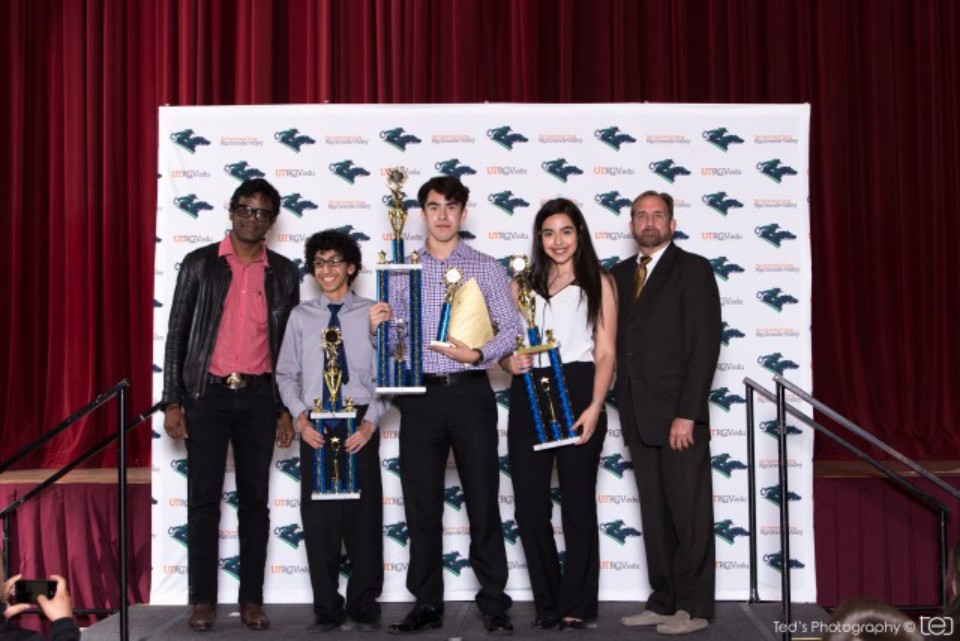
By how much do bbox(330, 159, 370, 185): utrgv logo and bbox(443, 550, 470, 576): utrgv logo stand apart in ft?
5.39

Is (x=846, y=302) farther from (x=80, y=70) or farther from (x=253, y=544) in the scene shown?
(x=80, y=70)

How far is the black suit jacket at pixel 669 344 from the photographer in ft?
13.4

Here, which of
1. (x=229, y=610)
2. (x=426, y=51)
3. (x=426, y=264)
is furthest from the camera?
(x=426, y=51)

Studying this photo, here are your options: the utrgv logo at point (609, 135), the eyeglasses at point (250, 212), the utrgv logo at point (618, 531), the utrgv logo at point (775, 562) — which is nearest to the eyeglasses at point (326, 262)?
the eyeglasses at point (250, 212)

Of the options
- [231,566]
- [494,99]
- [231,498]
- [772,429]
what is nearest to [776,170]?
[772,429]

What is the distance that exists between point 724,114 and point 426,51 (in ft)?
6.97

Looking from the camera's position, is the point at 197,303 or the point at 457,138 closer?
the point at 197,303

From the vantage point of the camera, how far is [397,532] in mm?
4684

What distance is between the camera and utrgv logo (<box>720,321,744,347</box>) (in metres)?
4.70

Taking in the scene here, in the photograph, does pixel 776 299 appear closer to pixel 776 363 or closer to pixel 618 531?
pixel 776 363

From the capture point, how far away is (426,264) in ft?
13.5

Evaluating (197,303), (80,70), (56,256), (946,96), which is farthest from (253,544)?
(946,96)

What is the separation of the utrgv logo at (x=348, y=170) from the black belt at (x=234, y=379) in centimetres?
103

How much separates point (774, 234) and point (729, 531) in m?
1.27
